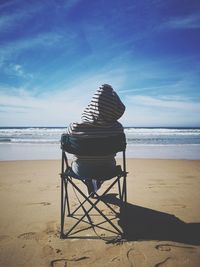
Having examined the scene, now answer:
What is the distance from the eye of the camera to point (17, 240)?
287 cm

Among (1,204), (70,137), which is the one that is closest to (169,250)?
(70,137)

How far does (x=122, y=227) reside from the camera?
3.30 meters

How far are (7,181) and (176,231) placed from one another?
13.6ft

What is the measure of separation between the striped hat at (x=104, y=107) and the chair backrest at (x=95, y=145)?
220 millimetres

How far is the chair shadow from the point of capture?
117 inches

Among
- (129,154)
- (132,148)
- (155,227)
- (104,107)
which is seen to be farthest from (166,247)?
(132,148)

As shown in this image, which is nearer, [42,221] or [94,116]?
[94,116]

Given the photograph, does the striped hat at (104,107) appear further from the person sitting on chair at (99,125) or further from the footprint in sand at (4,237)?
the footprint in sand at (4,237)

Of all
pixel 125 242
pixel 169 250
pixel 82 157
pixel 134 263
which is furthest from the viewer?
pixel 82 157

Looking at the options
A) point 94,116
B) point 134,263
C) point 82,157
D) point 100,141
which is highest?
point 94,116

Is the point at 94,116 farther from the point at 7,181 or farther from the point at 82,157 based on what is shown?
the point at 7,181

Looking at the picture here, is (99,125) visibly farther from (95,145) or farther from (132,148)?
(132,148)

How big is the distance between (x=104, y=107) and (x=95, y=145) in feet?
1.53

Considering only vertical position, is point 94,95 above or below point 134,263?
above
